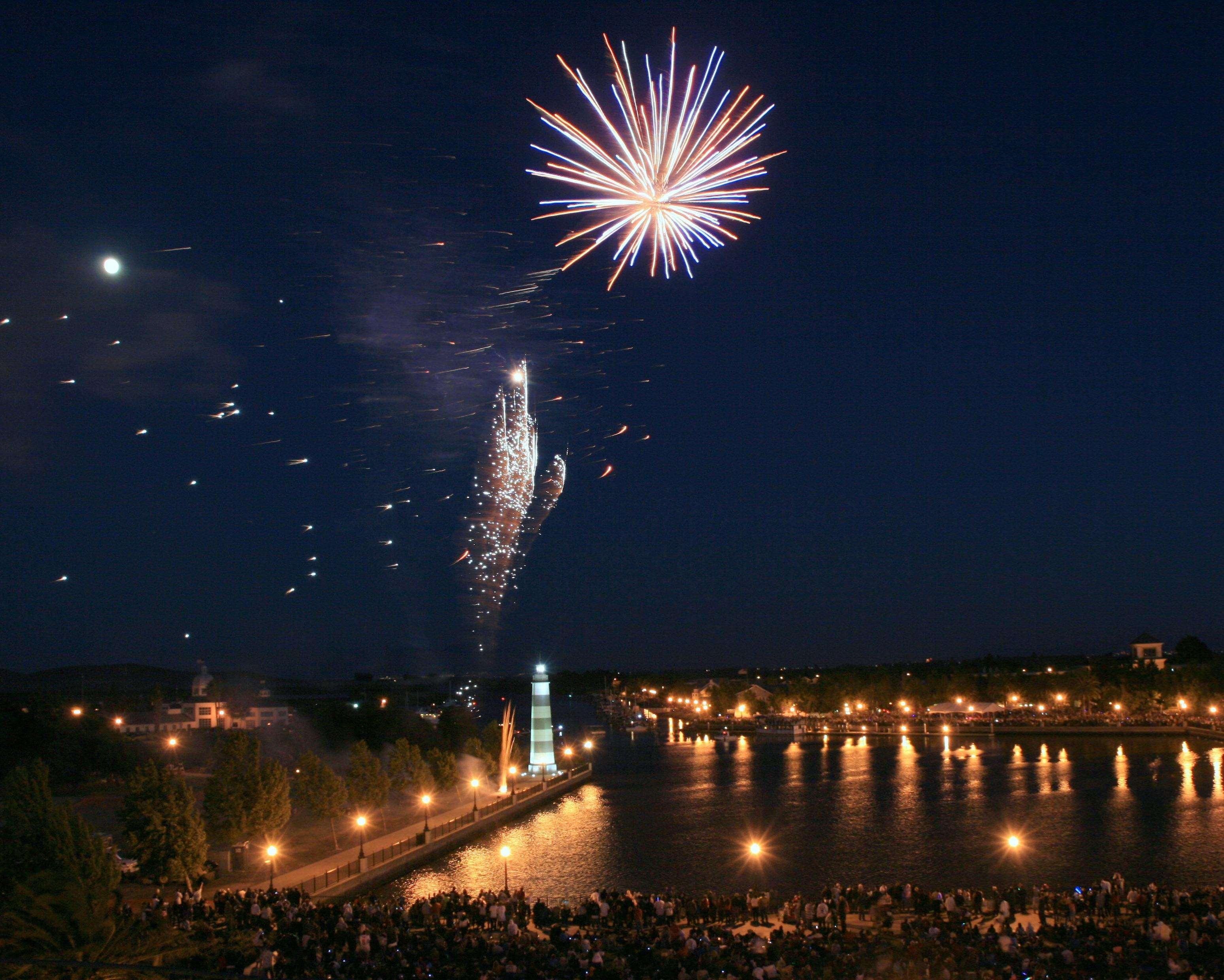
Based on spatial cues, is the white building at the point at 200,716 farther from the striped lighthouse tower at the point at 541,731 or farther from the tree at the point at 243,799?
the tree at the point at 243,799

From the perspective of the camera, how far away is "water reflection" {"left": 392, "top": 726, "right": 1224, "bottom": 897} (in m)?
22.3

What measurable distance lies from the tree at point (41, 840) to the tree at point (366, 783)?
11.4 metres

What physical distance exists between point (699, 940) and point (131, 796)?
441 inches

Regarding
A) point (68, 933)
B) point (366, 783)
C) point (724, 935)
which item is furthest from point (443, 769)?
point (68, 933)

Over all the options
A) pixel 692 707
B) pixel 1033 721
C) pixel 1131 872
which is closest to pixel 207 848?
pixel 1131 872

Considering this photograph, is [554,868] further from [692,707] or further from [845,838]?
[692,707]

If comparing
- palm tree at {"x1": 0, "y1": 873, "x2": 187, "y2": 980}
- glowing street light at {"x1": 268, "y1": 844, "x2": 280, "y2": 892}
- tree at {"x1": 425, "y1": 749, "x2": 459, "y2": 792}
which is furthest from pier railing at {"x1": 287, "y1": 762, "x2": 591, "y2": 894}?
palm tree at {"x1": 0, "y1": 873, "x2": 187, "y2": 980}

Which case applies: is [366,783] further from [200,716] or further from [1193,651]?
[1193,651]

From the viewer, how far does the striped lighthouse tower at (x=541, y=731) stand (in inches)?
1604

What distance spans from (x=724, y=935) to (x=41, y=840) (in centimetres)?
1011

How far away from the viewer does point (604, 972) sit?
13.6m

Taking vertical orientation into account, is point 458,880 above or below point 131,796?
below

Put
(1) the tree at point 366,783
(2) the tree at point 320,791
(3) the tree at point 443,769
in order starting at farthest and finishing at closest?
1. (3) the tree at point 443,769
2. (1) the tree at point 366,783
3. (2) the tree at point 320,791

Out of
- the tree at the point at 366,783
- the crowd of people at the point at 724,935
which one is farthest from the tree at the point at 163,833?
the tree at the point at 366,783
